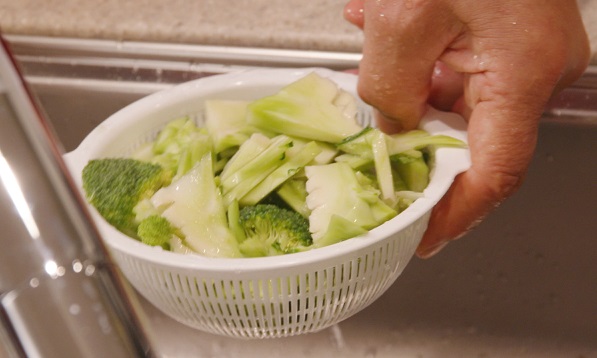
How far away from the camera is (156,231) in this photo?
597 mm

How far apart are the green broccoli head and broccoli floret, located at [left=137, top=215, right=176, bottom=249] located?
71 millimetres

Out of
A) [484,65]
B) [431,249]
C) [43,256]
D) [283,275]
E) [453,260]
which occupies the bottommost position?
[453,260]

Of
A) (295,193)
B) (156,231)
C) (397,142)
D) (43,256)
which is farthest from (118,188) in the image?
(43,256)

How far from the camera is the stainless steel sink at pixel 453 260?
831 millimetres

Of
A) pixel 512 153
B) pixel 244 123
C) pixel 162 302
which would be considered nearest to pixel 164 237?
pixel 162 302

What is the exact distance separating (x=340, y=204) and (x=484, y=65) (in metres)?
0.19

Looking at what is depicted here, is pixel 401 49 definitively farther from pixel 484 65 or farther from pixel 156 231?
pixel 156 231

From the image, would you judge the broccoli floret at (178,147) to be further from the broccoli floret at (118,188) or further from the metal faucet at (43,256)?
the metal faucet at (43,256)

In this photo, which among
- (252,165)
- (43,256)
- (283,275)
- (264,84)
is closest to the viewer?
(43,256)

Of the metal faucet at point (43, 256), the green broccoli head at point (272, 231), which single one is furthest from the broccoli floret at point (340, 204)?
the metal faucet at point (43, 256)

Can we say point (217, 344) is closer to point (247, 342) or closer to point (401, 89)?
point (247, 342)

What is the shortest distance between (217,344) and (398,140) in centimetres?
45

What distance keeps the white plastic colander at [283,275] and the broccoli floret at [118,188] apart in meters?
0.02

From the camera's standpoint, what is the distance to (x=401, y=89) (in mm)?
635
